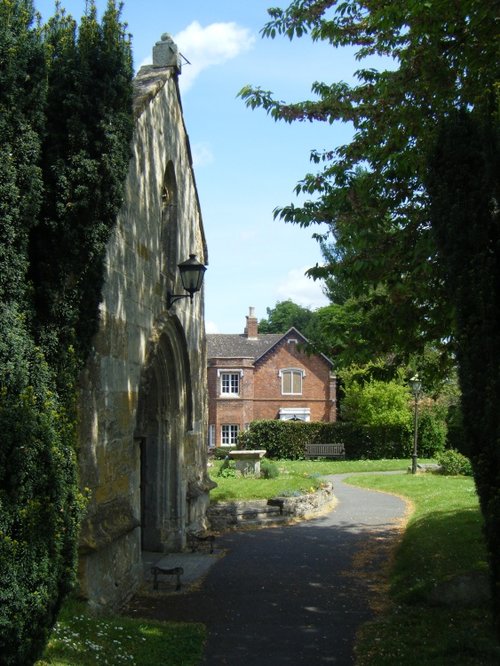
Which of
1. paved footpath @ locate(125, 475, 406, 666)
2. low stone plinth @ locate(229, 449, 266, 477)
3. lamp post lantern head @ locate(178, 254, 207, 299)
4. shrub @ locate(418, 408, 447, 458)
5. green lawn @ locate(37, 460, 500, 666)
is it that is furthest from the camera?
shrub @ locate(418, 408, 447, 458)

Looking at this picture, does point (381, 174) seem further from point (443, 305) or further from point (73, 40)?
point (73, 40)

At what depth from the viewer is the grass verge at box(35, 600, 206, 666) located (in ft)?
19.4

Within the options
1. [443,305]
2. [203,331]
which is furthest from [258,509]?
[443,305]

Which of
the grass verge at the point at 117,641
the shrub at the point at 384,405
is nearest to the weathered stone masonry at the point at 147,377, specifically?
the grass verge at the point at 117,641

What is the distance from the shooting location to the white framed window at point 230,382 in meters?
46.1

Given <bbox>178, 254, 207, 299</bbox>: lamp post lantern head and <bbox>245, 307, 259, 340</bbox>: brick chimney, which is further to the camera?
<bbox>245, 307, 259, 340</bbox>: brick chimney

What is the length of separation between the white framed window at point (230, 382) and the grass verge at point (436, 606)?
32.0 meters

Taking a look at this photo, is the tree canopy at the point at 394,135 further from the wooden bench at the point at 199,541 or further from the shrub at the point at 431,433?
the shrub at the point at 431,433

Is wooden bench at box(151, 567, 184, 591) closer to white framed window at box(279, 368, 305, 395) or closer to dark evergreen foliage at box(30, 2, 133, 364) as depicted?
dark evergreen foliage at box(30, 2, 133, 364)

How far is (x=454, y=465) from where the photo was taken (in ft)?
89.1

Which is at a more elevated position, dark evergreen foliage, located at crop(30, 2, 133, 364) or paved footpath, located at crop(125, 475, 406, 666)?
dark evergreen foliage, located at crop(30, 2, 133, 364)

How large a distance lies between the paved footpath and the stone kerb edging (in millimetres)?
574

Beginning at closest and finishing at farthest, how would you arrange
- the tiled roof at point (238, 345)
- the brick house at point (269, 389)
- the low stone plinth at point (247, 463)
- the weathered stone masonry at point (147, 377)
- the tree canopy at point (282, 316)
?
1. the weathered stone masonry at point (147, 377)
2. the low stone plinth at point (247, 463)
3. the brick house at point (269, 389)
4. the tiled roof at point (238, 345)
5. the tree canopy at point (282, 316)

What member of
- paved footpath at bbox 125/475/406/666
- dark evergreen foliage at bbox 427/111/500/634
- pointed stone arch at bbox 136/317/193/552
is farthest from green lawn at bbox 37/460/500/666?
pointed stone arch at bbox 136/317/193/552
